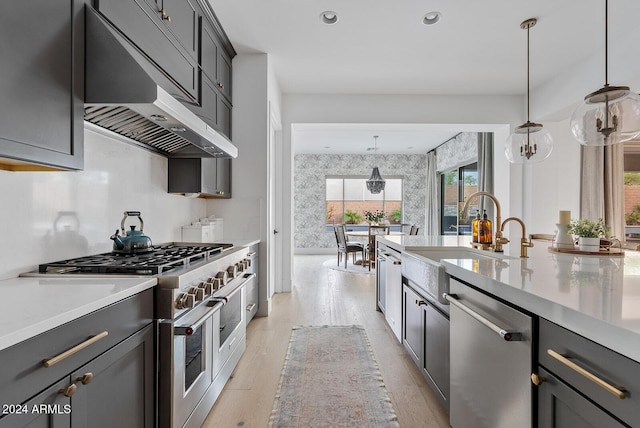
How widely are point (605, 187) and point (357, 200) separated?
5673 millimetres

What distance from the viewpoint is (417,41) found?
3.38 m

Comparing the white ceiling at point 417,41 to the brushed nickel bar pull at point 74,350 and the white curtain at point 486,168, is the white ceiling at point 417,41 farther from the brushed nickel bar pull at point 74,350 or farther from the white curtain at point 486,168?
the brushed nickel bar pull at point 74,350

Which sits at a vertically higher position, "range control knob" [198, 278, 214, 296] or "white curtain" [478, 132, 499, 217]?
"white curtain" [478, 132, 499, 217]

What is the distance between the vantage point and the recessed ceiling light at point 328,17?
292 cm

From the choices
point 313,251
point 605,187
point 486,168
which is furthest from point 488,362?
point 313,251

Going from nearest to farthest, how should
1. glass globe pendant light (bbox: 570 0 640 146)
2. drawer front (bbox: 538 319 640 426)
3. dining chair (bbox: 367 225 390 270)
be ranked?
drawer front (bbox: 538 319 640 426)
glass globe pendant light (bbox: 570 0 640 146)
dining chair (bbox: 367 225 390 270)

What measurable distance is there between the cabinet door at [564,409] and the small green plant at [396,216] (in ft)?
28.9

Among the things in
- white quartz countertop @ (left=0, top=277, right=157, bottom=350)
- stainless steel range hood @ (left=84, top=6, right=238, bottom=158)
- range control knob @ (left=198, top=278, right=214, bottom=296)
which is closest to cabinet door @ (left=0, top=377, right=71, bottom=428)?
white quartz countertop @ (left=0, top=277, right=157, bottom=350)

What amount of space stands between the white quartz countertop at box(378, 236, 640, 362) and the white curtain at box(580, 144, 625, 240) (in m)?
3.70

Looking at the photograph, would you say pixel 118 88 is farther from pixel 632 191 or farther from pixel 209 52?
pixel 632 191

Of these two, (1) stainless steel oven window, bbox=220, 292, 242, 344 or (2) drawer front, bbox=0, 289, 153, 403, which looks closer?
(2) drawer front, bbox=0, 289, 153, 403

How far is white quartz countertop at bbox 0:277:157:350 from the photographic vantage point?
78 cm

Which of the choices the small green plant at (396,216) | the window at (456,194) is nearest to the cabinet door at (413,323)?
the window at (456,194)

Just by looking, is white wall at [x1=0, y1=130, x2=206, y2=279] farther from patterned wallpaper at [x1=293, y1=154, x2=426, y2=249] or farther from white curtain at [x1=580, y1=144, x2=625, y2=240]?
patterned wallpaper at [x1=293, y1=154, x2=426, y2=249]
